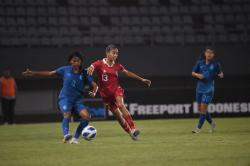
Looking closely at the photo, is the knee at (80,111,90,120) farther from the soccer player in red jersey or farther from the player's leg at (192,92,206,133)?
the player's leg at (192,92,206,133)

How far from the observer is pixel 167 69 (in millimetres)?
28531

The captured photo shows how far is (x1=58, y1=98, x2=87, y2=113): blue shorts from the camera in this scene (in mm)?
13812

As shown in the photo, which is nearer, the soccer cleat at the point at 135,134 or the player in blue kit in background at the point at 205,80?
the soccer cleat at the point at 135,134

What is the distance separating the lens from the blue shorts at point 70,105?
544 inches

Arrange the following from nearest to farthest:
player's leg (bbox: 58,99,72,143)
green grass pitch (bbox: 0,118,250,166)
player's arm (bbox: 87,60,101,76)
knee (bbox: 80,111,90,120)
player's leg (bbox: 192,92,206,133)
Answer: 1. green grass pitch (bbox: 0,118,250,166)
2. player's leg (bbox: 58,99,72,143)
3. knee (bbox: 80,111,90,120)
4. player's arm (bbox: 87,60,101,76)
5. player's leg (bbox: 192,92,206,133)

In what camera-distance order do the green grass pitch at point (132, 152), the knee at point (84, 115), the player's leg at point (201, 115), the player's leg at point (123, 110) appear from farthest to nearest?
the player's leg at point (201, 115), the player's leg at point (123, 110), the knee at point (84, 115), the green grass pitch at point (132, 152)

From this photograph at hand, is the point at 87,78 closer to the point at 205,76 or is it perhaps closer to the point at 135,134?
the point at 135,134

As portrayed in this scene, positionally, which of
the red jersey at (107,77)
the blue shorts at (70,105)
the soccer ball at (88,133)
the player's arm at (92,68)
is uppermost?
the player's arm at (92,68)

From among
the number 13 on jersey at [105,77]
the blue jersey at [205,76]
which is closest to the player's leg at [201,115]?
the blue jersey at [205,76]

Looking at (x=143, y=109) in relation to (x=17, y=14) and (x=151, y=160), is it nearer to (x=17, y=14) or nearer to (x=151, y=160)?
(x=17, y=14)

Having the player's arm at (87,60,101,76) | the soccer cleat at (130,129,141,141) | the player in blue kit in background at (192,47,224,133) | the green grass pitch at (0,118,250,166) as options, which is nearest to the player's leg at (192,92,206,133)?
the player in blue kit in background at (192,47,224,133)

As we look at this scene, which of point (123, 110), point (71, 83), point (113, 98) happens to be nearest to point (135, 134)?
point (123, 110)

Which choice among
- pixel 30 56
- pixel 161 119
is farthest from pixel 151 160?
pixel 30 56

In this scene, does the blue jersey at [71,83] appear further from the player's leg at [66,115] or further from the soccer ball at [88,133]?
the soccer ball at [88,133]
